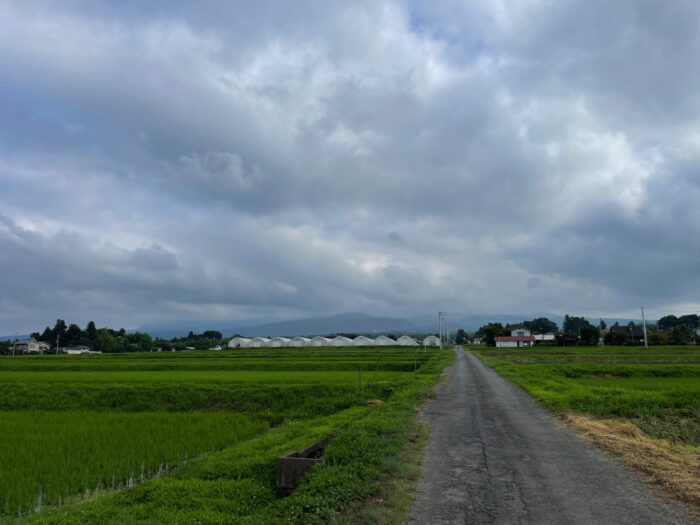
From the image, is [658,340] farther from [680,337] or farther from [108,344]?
[108,344]

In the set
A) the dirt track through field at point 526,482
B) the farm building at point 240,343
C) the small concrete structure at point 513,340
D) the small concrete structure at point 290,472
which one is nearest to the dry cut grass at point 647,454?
the dirt track through field at point 526,482

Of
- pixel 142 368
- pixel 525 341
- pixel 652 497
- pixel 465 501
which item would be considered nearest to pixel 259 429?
pixel 465 501

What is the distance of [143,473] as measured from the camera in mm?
11406

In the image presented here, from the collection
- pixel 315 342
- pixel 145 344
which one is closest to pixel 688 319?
pixel 315 342

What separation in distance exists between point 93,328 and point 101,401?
419 feet

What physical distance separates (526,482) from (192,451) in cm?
983

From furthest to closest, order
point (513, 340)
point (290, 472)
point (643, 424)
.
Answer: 1. point (513, 340)
2. point (643, 424)
3. point (290, 472)

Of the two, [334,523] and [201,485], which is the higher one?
[334,523]

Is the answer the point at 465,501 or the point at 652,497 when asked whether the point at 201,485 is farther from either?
the point at 652,497

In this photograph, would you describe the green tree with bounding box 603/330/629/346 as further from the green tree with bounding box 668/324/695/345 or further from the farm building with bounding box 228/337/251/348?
the farm building with bounding box 228/337/251/348

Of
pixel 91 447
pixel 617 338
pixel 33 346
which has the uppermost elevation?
pixel 617 338

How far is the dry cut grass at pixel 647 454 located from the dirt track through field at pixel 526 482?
33cm

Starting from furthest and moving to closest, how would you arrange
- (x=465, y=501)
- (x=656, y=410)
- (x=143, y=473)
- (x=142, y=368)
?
(x=142, y=368), (x=656, y=410), (x=143, y=473), (x=465, y=501)

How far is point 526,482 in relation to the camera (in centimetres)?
774
